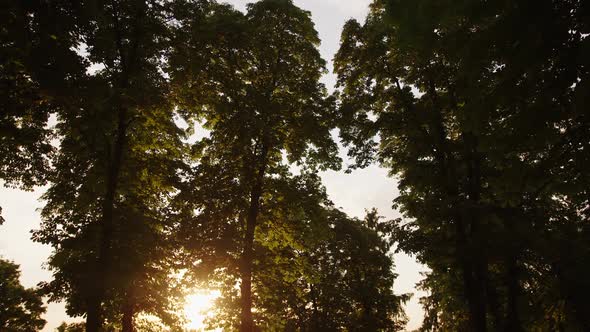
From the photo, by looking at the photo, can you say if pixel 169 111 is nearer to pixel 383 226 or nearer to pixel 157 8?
pixel 157 8

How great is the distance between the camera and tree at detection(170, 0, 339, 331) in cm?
1488

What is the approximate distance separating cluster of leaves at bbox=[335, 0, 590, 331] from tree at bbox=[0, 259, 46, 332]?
30.2 m

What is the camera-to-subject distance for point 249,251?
14859 millimetres

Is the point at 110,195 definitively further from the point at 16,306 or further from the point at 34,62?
the point at 16,306

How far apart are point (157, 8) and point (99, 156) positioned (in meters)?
5.84

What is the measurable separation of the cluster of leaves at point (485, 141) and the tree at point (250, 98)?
77.1 inches

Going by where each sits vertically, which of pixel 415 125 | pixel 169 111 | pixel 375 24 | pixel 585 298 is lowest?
pixel 585 298

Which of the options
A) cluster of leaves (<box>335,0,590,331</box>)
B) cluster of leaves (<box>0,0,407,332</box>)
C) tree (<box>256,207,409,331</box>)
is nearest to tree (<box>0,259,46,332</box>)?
cluster of leaves (<box>0,0,407,332</box>)

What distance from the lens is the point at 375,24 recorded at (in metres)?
14.4

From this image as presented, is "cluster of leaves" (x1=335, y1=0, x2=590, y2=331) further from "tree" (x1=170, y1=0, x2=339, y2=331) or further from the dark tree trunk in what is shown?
"tree" (x1=170, y1=0, x2=339, y2=331)

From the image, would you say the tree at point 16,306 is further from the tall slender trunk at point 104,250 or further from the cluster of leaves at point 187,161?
the tall slender trunk at point 104,250

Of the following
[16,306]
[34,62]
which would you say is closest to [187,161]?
[34,62]

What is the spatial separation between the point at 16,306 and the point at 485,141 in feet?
128

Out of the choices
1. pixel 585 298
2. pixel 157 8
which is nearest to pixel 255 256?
pixel 157 8
